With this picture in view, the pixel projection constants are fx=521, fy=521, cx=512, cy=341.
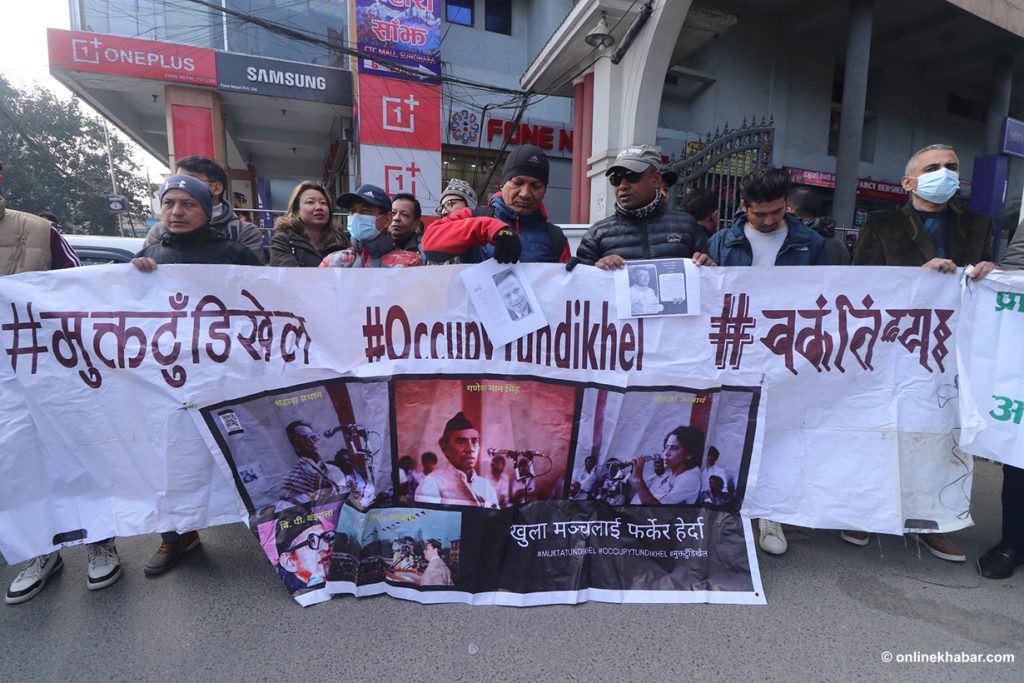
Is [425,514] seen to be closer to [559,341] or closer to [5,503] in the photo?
[559,341]

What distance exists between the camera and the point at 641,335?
2344 mm

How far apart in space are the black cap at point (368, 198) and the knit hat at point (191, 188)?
760mm

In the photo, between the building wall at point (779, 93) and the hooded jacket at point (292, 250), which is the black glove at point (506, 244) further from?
the building wall at point (779, 93)

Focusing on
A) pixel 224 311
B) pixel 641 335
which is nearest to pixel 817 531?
pixel 641 335

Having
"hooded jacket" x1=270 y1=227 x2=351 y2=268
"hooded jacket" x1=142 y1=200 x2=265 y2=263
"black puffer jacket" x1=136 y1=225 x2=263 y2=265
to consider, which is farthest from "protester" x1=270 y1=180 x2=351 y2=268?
"black puffer jacket" x1=136 y1=225 x2=263 y2=265

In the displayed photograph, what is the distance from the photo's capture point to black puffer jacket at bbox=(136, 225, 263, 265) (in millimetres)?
2492

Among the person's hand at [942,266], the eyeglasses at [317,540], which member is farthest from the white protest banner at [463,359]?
the eyeglasses at [317,540]

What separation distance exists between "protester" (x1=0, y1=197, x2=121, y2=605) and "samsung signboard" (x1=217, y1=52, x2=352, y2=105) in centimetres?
978

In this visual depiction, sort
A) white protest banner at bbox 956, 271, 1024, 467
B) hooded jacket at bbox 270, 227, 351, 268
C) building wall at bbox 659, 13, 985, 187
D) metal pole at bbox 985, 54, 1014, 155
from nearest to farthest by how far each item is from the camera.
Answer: white protest banner at bbox 956, 271, 1024, 467, hooded jacket at bbox 270, 227, 351, 268, metal pole at bbox 985, 54, 1014, 155, building wall at bbox 659, 13, 985, 187

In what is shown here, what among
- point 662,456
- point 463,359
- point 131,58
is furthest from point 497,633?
point 131,58

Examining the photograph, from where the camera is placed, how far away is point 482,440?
7.45 ft

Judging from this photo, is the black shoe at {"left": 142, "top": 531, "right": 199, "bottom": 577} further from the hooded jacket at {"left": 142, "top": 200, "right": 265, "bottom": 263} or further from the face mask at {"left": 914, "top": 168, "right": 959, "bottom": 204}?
the face mask at {"left": 914, "top": 168, "right": 959, "bottom": 204}

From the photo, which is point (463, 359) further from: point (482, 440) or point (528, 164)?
point (528, 164)

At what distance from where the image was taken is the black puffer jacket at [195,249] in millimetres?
2492
